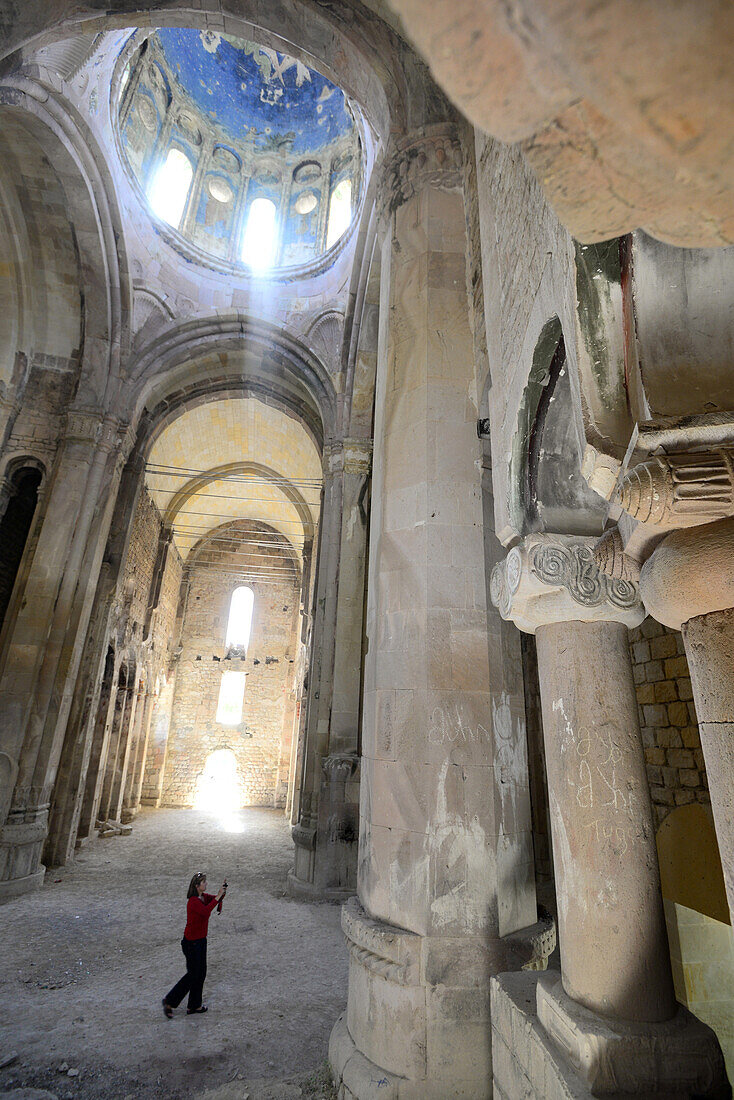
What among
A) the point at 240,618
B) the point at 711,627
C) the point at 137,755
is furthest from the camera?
the point at 240,618

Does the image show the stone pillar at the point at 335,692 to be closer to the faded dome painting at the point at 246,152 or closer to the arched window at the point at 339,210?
the arched window at the point at 339,210

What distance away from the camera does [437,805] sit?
119 inches

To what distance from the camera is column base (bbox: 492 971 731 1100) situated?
6.52 feet

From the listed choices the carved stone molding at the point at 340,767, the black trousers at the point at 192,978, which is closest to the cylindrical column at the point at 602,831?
the black trousers at the point at 192,978

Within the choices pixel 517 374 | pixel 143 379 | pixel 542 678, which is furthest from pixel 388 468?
pixel 143 379

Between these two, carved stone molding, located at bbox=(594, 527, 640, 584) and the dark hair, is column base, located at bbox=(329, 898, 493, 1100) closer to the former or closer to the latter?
the dark hair

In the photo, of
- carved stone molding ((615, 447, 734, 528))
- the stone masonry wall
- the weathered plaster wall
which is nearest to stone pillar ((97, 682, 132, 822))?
the stone masonry wall

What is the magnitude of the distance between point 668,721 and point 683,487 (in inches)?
174

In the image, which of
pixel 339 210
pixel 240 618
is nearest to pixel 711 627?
pixel 339 210

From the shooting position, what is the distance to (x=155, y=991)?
14.4 feet

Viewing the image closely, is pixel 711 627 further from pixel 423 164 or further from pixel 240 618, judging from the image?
pixel 240 618

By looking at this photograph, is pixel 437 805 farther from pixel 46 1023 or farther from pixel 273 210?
pixel 273 210

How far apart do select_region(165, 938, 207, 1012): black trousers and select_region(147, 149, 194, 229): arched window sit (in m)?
12.5

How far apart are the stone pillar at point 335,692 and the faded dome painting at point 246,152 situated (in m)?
5.85
